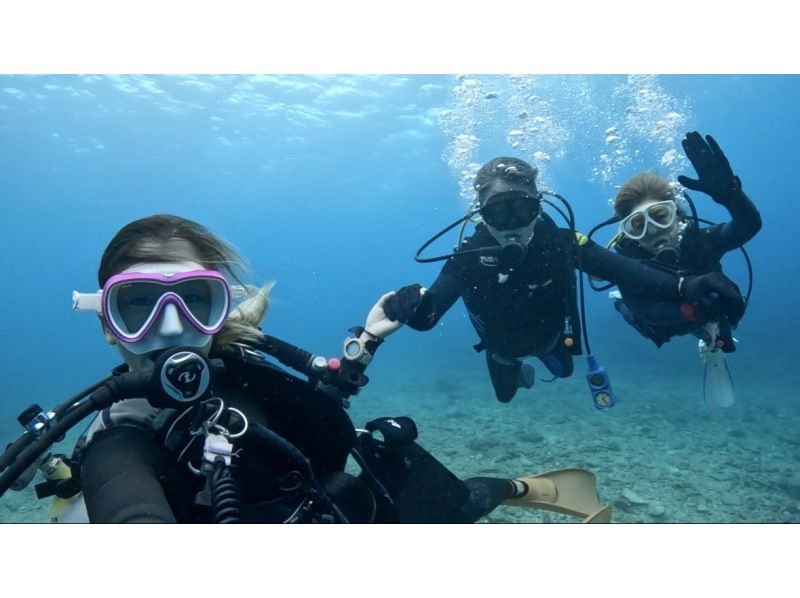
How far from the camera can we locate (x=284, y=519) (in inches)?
88.5

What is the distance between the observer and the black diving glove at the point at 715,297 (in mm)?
3936

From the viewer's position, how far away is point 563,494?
14.3 ft

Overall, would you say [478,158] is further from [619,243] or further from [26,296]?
[26,296]

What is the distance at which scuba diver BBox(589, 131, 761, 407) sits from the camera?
4809 mm

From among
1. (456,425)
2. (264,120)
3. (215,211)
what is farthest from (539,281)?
(215,211)

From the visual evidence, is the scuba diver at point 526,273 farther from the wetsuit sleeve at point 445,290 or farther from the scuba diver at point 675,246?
the scuba diver at point 675,246

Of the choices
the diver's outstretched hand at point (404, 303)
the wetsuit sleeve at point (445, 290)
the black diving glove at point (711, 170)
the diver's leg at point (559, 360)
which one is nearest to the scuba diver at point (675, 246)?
the black diving glove at point (711, 170)

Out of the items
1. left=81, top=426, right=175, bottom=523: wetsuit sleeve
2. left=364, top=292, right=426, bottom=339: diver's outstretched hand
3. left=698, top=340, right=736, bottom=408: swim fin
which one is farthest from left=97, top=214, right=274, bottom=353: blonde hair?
left=698, top=340, right=736, bottom=408: swim fin

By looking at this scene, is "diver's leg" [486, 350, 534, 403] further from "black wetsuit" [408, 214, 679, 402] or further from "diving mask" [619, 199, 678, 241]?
"diving mask" [619, 199, 678, 241]

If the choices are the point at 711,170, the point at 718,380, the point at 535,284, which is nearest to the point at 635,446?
the point at 718,380

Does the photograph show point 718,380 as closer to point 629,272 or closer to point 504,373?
point 629,272

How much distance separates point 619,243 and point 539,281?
5.51ft

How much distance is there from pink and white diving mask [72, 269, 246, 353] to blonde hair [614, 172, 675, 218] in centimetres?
540

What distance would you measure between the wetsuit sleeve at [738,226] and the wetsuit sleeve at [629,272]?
954mm
